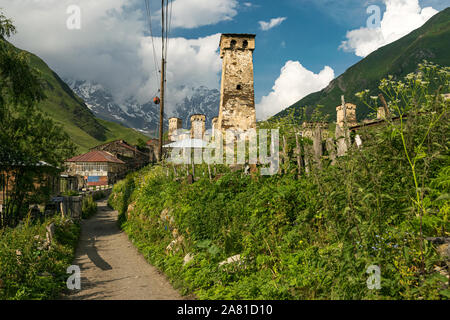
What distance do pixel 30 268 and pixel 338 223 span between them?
587cm

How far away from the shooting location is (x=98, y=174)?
1858 inches

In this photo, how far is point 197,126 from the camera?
105 ft

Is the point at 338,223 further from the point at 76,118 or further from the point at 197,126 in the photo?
the point at 76,118

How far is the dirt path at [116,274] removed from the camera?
5.49 metres

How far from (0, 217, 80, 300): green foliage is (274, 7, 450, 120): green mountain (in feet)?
429

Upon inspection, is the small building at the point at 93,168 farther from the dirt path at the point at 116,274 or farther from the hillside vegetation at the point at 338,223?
the hillside vegetation at the point at 338,223

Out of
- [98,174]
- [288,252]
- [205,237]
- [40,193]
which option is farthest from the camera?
[98,174]

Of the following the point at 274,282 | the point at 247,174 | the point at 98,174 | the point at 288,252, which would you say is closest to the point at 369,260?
the point at 274,282

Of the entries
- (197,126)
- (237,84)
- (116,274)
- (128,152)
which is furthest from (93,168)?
(116,274)

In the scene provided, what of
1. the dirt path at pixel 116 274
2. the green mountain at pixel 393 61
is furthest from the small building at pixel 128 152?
the green mountain at pixel 393 61

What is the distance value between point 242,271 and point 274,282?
0.98m

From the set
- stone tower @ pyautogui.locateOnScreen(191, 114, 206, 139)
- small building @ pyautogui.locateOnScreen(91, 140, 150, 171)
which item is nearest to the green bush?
stone tower @ pyautogui.locateOnScreen(191, 114, 206, 139)

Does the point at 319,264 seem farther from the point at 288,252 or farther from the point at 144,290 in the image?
the point at 144,290

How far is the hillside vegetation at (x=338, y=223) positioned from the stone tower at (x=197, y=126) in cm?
2223
